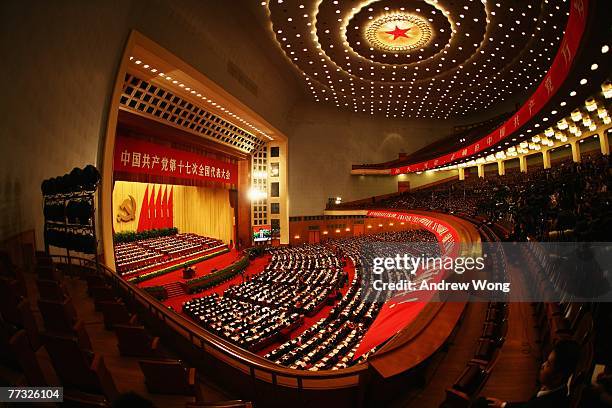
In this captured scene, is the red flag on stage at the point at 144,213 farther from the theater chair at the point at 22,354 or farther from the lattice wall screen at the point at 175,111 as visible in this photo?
the theater chair at the point at 22,354

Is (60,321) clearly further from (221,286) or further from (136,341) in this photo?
(221,286)

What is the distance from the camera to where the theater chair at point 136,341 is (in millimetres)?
2680

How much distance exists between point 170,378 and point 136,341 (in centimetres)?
69

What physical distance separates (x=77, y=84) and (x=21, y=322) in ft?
20.8

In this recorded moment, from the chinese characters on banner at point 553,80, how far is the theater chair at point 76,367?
20.5 ft

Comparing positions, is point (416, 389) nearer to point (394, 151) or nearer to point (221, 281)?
point (221, 281)

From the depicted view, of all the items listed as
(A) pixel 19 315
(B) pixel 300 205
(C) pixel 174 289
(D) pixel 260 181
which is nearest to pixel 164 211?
(D) pixel 260 181

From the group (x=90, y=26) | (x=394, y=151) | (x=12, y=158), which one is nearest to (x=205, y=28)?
Answer: (x=90, y=26)

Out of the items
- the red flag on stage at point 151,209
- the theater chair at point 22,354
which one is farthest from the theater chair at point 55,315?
the red flag on stage at point 151,209

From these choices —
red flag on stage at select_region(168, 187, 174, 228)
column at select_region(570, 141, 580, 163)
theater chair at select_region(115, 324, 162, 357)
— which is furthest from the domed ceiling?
theater chair at select_region(115, 324, 162, 357)

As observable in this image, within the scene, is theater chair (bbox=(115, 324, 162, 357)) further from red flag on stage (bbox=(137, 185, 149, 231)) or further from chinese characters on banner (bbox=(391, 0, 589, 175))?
red flag on stage (bbox=(137, 185, 149, 231))

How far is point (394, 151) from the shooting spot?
1169 inches

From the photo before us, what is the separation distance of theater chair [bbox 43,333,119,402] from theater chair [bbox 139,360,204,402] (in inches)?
13.0

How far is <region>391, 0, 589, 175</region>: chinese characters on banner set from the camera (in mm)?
4555
